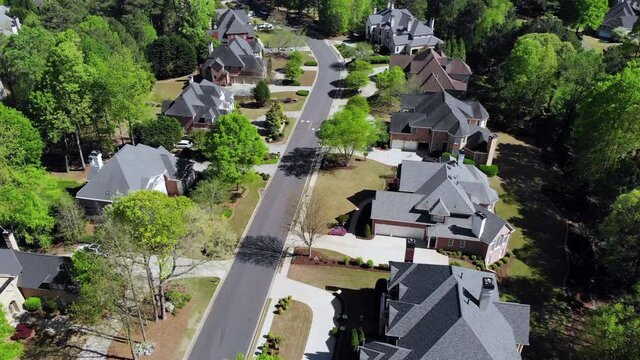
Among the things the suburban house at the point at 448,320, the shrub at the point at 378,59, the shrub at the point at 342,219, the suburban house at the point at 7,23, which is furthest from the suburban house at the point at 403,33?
the suburban house at the point at 7,23

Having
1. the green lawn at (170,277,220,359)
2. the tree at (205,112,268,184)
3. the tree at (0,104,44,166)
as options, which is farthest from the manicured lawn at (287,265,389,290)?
the tree at (0,104,44,166)

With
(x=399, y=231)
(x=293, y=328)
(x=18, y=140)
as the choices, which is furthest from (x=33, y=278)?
(x=399, y=231)

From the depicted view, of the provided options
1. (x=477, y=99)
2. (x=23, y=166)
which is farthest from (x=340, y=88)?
(x=23, y=166)

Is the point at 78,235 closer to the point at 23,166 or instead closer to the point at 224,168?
the point at 23,166

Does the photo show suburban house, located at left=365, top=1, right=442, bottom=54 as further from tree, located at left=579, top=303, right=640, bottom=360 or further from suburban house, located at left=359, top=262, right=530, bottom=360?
tree, located at left=579, top=303, right=640, bottom=360

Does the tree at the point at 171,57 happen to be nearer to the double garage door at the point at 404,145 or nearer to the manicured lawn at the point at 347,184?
the manicured lawn at the point at 347,184

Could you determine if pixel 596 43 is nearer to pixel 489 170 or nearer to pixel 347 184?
pixel 489 170
